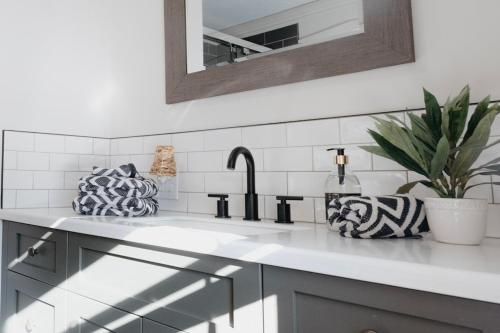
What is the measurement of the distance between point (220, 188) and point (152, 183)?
0.27 metres

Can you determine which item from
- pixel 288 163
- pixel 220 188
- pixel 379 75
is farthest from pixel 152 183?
pixel 379 75

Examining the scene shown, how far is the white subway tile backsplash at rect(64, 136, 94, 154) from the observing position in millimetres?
1758

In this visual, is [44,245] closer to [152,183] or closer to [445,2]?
[152,183]

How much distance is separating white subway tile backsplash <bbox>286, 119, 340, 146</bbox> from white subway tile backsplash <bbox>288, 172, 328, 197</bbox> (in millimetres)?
102

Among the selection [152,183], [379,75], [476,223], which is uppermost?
[379,75]

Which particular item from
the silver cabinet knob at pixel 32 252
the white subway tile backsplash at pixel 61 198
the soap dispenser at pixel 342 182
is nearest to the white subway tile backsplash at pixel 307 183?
the soap dispenser at pixel 342 182

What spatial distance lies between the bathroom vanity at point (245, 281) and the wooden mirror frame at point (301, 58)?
0.51m

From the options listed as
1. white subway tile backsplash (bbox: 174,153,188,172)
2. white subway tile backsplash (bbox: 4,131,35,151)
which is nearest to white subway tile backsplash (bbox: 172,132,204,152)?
white subway tile backsplash (bbox: 174,153,188,172)

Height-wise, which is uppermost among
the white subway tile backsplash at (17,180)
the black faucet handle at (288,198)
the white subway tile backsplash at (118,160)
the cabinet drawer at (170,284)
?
the white subway tile backsplash at (118,160)

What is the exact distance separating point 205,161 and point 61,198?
79 cm

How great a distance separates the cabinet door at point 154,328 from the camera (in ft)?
2.82

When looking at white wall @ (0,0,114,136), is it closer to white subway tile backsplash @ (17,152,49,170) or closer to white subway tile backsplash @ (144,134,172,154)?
white subway tile backsplash @ (17,152,49,170)

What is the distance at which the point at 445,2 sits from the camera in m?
0.98

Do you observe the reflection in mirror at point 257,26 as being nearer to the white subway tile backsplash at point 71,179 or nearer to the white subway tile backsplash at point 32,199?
the white subway tile backsplash at point 71,179
